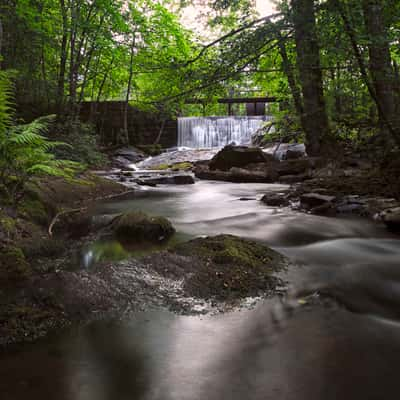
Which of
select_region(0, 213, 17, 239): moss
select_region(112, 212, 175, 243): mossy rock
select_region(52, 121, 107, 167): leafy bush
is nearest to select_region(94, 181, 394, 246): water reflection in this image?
select_region(112, 212, 175, 243): mossy rock

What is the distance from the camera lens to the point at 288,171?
11727mm

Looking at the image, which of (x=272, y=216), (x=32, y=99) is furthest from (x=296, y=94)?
(x=32, y=99)

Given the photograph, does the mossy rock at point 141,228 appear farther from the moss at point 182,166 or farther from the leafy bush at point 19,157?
the moss at point 182,166

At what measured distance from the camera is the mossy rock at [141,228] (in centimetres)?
436

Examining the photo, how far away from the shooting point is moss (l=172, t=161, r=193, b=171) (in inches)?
647

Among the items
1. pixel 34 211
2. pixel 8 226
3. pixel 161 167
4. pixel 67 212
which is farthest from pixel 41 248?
pixel 161 167

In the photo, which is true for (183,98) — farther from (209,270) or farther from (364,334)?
(364,334)

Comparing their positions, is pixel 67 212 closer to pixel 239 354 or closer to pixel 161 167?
pixel 239 354

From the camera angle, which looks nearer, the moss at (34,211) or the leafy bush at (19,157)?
the leafy bush at (19,157)

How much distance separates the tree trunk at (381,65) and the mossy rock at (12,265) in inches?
167

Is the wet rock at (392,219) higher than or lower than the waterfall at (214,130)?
lower

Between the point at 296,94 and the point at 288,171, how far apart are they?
497 cm

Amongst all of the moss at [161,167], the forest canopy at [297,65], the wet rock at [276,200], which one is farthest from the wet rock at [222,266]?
the moss at [161,167]

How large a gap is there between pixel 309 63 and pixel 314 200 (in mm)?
2419
